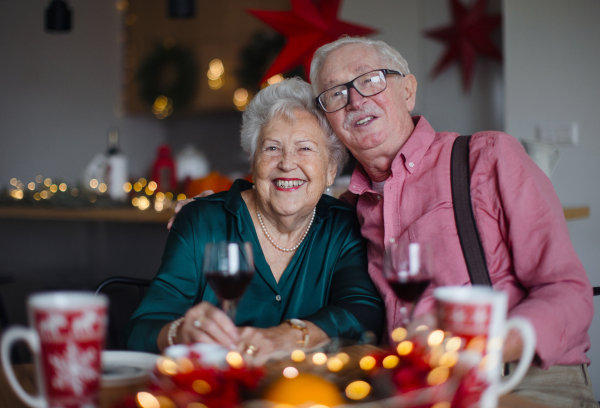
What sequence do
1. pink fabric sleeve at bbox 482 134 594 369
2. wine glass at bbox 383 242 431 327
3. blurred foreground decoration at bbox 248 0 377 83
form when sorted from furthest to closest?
1. blurred foreground decoration at bbox 248 0 377 83
2. pink fabric sleeve at bbox 482 134 594 369
3. wine glass at bbox 383 242 431 327

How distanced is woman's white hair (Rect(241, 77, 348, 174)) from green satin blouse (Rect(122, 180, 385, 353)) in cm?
18

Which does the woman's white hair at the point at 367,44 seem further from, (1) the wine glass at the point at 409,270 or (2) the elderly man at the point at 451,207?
(1) the wine glass at the point at 409,270

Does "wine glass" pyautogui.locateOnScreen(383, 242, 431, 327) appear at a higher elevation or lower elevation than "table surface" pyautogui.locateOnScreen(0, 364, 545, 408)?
higher

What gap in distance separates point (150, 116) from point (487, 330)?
4.59 metres

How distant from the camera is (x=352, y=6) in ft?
11.3

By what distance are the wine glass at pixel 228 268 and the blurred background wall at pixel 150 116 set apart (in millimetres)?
1922

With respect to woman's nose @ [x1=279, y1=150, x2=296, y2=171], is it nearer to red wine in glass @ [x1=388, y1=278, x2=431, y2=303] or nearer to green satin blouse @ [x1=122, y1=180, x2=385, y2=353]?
green satin blouse @ [x1=122, y1=180, x2=385, y2=353]

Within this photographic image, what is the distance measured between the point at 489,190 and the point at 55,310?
97 centimetres

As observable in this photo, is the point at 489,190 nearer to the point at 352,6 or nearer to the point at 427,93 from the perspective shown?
→ the point at 427,93

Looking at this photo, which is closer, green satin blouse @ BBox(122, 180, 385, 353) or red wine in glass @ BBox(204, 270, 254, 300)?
red wine in glass @ BBox(204, 270, 254, 300)

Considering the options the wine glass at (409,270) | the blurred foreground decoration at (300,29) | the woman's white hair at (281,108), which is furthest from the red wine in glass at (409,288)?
the blurred foreground decoration at (300,29)

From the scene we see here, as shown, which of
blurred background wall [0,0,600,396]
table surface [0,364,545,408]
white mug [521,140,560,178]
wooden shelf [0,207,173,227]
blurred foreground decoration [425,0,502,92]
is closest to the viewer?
table surface [0,364,545,408]

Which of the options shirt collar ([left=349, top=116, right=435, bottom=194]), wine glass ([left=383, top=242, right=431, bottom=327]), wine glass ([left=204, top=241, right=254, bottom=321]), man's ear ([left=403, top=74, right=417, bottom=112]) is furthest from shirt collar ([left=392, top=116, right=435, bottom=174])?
wine glass ([left=204, top=241, right=254, bottom=321])

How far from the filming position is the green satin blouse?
1.18 meters
